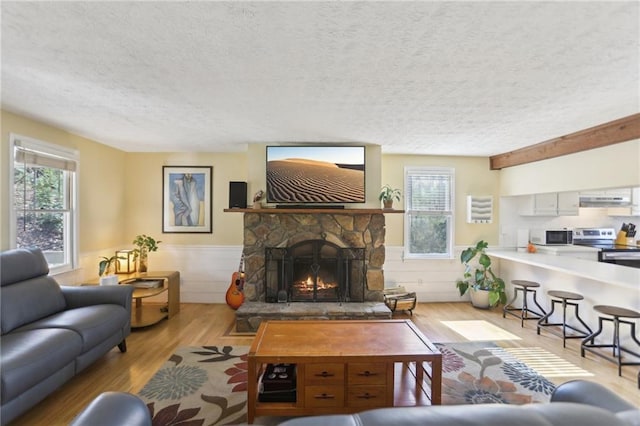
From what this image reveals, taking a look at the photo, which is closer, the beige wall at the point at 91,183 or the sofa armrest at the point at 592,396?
the sofa armrest at the point at 592,396

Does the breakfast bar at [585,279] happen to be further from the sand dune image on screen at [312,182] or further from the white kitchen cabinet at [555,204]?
the sand dune image on screen at [312,182]

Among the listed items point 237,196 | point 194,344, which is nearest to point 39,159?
point 237,196

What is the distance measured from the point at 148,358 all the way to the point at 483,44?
3643mm

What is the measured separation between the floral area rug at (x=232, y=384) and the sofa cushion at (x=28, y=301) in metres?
1.10

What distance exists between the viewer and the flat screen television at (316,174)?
155 inches

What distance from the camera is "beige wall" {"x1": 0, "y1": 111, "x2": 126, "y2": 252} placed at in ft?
9.29

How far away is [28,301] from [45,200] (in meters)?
1.35

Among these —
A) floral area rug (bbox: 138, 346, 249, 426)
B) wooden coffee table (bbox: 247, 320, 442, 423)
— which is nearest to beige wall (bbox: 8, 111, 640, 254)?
floral area rug (bbox: 138, 346, 249, 426)

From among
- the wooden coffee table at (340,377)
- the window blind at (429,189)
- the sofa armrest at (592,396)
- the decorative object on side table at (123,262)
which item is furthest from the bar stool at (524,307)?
the decorative object on side table at (123,262)

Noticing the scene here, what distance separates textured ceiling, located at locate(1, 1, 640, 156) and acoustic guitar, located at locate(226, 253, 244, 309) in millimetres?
2166

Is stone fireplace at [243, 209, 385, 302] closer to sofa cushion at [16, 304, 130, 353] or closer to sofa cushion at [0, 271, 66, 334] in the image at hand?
sofa cushion at [16, 304, 130, 353]

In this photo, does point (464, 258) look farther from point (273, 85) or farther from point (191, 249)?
point (191, 249)

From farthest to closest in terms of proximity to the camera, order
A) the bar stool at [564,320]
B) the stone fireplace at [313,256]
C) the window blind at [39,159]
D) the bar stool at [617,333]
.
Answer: the stone fireplace at [313,256] → the bar stool at [564,320] → the window blind at [39,159] → the bar stool at [617,333]

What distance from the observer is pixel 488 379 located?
2.57 meters
